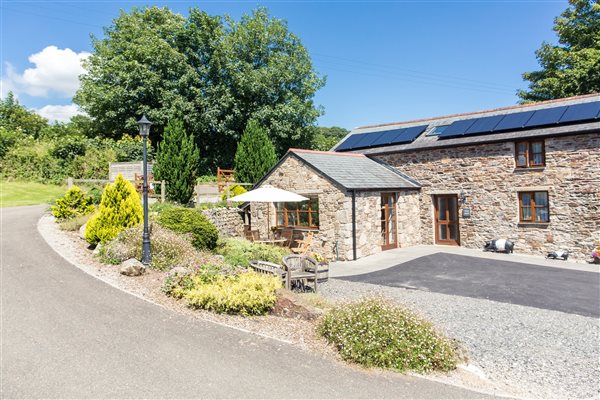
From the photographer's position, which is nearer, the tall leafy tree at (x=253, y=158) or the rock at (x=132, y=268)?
the rock at (x=132, y=268)

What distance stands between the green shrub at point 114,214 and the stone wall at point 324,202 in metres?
6.67

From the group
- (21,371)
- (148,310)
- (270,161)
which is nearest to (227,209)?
(270,161)

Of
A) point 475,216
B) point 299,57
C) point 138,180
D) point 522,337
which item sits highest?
point 299,57

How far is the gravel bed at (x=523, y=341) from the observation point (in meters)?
5.64

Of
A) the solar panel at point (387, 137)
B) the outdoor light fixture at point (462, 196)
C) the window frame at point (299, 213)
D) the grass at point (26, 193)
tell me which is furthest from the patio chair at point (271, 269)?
the grass at point (26, 193)

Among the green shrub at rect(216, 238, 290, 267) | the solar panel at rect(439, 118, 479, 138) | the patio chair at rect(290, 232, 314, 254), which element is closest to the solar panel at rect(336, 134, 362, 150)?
the solar panel at rect(439, 118, 479, 138)

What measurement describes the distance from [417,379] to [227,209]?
13860 millimetres

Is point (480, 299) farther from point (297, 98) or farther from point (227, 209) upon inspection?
point (297, 98)

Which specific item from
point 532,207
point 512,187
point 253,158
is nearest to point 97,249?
point 253,158

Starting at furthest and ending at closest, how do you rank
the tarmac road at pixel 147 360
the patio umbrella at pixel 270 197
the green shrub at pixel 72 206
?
the green shrub at pixel 72 206 → the patio umbrella at pixel 270 197 → the tarmac road at pixel 147 360

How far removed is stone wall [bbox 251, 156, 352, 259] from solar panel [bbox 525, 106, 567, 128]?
8625mm

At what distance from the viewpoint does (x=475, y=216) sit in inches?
698

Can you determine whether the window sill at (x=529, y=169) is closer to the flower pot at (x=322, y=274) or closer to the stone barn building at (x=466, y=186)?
the stone barn building at (x=466, y=186)

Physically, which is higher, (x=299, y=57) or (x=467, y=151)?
(x=299, y=57)
